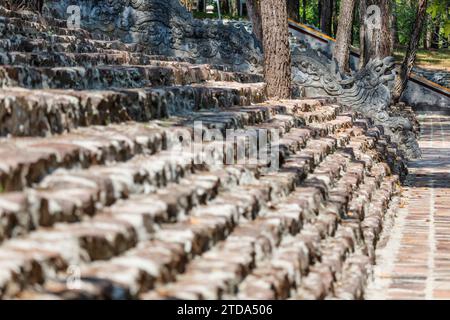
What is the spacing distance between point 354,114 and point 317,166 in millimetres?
6579

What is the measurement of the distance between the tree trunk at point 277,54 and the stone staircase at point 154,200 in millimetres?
4254

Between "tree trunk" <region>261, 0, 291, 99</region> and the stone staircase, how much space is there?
4.25 metres

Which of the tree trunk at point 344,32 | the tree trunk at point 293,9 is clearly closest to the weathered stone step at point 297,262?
the tree trunk at point 344,32

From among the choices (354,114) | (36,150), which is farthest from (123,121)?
(354,114)

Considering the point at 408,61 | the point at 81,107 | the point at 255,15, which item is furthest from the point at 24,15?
the point at 408,61

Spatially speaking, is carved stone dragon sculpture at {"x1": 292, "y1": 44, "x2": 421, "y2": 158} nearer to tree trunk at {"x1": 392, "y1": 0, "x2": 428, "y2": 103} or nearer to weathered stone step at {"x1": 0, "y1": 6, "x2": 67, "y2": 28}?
tree trunk at {"x1": 392, "y1": 0, "x2": 428, "y2": 103}

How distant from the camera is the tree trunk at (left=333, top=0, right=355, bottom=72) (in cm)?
2573

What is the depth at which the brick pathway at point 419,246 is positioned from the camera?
7480 mm

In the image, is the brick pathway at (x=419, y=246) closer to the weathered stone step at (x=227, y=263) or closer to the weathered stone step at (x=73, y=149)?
the weathered stone step at (x=227, y=263)

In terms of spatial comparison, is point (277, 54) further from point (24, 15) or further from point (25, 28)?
point (25, 28)

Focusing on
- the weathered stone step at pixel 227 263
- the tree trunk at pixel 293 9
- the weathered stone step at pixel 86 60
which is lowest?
the weathered stone step at pixel 227 263

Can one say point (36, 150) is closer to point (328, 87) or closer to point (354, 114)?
point (354, 114)

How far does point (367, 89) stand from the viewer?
18.4 meters

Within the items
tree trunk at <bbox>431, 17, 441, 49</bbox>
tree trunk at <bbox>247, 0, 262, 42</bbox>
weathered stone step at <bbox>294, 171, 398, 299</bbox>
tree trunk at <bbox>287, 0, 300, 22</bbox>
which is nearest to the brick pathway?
weathered stone step at <bbox>294, 171, 398, 299</bbox>
